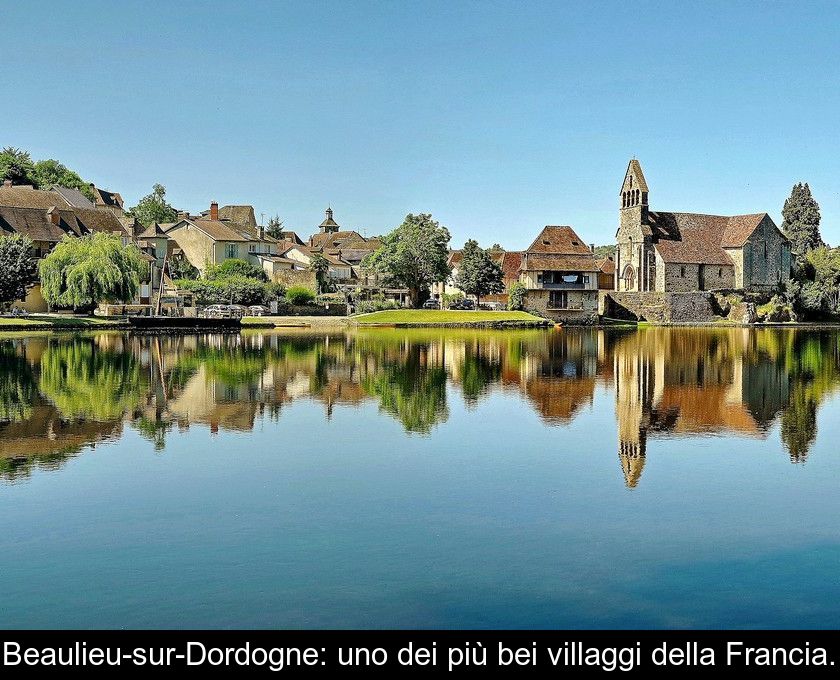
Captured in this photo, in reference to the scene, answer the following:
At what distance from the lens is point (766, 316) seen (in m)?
97.2

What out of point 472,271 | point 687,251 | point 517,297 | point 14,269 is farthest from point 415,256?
point 14,269

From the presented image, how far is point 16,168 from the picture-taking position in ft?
348

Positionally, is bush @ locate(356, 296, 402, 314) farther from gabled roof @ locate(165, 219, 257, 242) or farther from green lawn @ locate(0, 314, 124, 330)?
green lawn @ locate(0, 314, 124, 330)

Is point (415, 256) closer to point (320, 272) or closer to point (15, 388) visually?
point (320, 272)

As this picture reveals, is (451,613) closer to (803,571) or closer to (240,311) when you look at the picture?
(803,571)

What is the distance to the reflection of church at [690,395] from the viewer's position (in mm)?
21562

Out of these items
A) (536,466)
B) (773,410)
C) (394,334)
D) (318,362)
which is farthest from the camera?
(394,334)

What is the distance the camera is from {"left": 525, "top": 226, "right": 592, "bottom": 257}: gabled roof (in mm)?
96438

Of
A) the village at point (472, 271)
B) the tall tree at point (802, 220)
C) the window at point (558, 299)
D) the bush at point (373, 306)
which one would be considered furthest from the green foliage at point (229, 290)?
the tall tree at point (802, 220)

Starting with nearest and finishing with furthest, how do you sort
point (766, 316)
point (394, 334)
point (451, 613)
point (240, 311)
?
point (451, 613) < point (394, 334) < point (240, 311) < point (766, 316)

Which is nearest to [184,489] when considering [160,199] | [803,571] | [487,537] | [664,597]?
[487,537]

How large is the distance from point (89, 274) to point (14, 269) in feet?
16.7

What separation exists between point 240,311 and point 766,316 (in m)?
54.6

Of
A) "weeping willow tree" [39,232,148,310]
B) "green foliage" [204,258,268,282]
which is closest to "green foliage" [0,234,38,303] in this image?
"weeping willow tree" [39,232,148,310]
